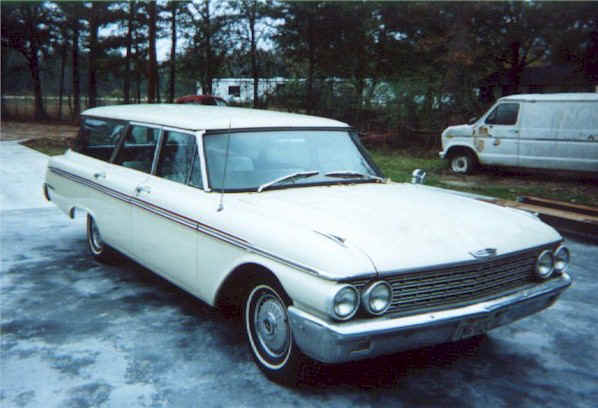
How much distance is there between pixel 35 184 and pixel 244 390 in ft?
29.4

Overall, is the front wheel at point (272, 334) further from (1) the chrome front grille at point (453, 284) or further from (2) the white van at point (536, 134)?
(2) the white van at point (536, 134)

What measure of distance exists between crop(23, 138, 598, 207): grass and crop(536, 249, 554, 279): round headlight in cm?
662

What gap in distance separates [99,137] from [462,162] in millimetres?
9757

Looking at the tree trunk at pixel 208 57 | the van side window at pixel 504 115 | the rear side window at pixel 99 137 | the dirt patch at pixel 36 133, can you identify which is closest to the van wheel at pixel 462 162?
the van side window at pixel 504 115

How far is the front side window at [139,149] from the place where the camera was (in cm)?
490

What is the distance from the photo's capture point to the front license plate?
3.25 metres

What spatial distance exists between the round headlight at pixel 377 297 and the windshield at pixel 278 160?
4.29 ft

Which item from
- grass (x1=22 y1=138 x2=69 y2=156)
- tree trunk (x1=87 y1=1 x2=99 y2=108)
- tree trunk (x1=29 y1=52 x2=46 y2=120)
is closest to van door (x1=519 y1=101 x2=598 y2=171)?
grass (x1=22 y1=138 x2=69 y2=156)

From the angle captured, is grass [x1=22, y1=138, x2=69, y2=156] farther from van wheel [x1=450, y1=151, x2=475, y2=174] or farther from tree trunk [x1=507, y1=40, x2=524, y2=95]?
tree trunk [x1=507, y1=40, x2=524, y2=95]

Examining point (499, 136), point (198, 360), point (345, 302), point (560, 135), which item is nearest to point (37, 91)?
point (499, 136)

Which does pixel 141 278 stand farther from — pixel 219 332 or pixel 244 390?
pixel 244 390

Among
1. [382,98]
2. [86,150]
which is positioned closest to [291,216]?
[86,150]

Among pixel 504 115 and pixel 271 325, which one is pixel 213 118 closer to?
pixel 271 325

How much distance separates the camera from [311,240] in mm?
3164
